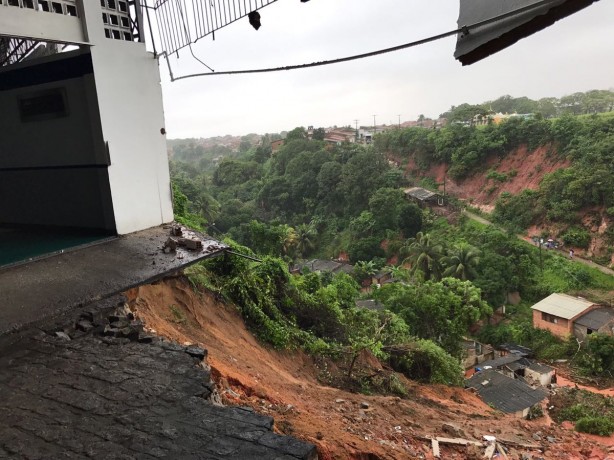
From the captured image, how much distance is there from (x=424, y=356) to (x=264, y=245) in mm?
6546

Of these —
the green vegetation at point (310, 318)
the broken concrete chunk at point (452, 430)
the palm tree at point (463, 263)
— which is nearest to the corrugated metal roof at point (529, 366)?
the palm tree at point (463, 263)

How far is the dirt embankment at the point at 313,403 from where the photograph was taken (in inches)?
186

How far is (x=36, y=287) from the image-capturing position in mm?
4316

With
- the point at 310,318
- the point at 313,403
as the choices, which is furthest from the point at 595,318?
the point at 313,403

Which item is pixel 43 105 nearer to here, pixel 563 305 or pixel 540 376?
pixel 540 376

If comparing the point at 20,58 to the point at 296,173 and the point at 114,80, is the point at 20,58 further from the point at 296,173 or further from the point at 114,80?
the point at 296,173

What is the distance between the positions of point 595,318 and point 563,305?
1.43 metres

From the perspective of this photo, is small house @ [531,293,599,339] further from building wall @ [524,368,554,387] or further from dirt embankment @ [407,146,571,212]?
dirt embankment @ [407,146,571,212]

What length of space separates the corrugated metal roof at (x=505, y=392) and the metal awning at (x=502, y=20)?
48.8 feet

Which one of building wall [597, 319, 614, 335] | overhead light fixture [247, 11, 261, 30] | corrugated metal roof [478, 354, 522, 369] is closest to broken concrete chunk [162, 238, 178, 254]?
overhead light fixture [247, 11, 261, 30]

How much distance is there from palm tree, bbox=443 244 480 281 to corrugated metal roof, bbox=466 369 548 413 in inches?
257

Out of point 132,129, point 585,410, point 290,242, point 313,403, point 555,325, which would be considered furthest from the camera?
point 290,242

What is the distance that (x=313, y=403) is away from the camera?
6164 mm

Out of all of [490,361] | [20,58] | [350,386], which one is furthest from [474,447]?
[490,361]
